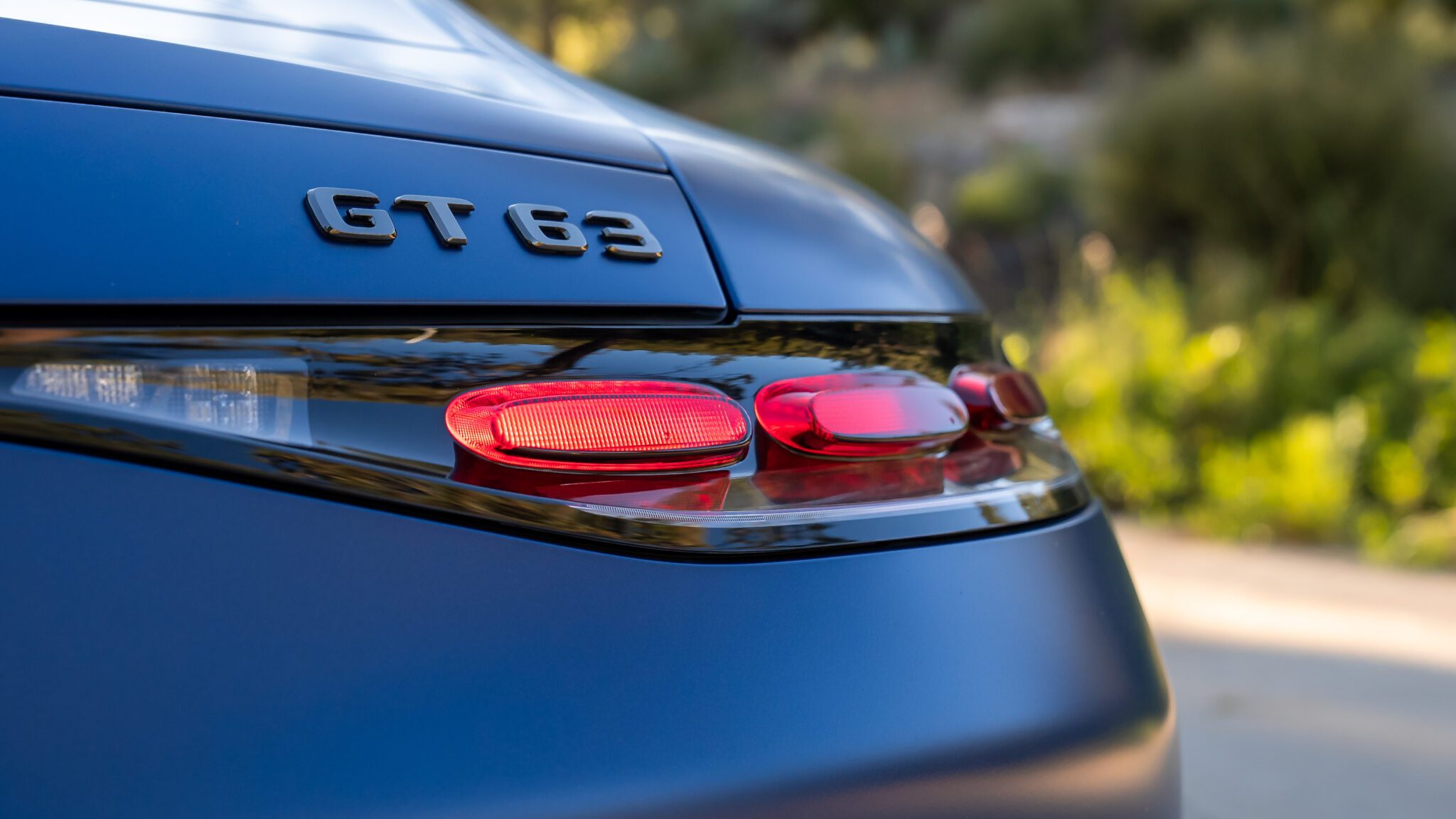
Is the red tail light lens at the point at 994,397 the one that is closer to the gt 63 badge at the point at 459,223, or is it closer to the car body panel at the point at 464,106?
the car body panel at the point at 464,106

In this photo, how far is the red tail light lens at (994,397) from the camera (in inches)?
40.3

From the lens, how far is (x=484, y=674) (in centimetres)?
72

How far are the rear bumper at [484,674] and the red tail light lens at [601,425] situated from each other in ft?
0.21

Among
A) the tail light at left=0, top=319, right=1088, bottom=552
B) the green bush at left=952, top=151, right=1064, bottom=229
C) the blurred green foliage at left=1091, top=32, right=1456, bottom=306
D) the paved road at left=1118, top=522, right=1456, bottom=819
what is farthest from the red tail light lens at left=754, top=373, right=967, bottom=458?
the green bush at left=952, top=151, right=1064, bottom=229

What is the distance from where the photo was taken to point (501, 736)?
71 cm

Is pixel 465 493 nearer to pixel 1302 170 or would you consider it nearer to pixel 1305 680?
pixel 1305 680

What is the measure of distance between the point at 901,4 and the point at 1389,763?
2105 centimetres

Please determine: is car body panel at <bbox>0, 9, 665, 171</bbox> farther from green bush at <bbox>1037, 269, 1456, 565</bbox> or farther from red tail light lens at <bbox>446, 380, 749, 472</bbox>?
green bush at <bbox>1037, 269, 1456, 565</bbox>

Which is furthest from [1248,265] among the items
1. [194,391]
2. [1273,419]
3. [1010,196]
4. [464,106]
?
[194,391]

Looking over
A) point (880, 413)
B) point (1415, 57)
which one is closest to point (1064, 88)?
point (1415, 57)

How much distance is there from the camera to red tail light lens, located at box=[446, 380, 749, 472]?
78 centimetres

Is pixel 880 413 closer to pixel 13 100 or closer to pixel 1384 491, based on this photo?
pixel 13 100

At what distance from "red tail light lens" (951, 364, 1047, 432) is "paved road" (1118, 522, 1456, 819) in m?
1.47

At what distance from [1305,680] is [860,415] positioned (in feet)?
7.85
